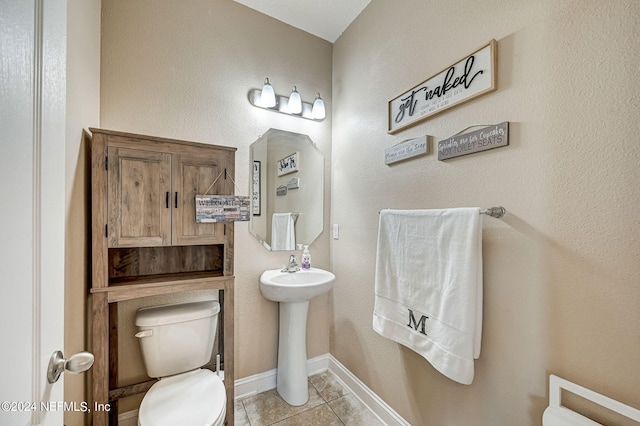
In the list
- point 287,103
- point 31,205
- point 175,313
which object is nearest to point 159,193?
point 175,313

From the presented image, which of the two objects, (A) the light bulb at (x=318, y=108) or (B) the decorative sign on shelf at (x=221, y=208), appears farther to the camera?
(A) the light bulb at (x=318, y=108)

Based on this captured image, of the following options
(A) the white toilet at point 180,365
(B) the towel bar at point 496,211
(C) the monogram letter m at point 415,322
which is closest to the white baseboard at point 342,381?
(A) the white toilet at point 180,365

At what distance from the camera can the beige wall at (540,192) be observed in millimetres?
739

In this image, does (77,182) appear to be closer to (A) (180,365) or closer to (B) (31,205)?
(B) (31,205)

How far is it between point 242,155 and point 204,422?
1.49 m

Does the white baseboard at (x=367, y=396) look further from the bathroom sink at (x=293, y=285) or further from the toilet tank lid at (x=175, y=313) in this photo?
the toilet tank lid at (x=175, y=313)

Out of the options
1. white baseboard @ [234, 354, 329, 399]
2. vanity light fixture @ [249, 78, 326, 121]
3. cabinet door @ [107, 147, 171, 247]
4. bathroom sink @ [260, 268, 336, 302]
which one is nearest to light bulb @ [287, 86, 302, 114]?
vanity light fixture @ [249, 78, 326, 121]

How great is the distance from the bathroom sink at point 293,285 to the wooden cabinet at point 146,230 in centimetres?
27

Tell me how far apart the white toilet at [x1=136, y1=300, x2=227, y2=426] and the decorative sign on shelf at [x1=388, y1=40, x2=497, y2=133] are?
1.58m

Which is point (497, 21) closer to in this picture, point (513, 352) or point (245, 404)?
point (513, 352)

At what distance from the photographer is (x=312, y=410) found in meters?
1.67

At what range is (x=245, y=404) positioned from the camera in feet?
5.66

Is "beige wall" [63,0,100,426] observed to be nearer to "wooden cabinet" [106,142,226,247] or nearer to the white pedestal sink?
"wooden cabinet" [106,142,226,247]

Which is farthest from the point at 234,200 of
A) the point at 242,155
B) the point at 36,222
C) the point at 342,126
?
the point at 342,126
